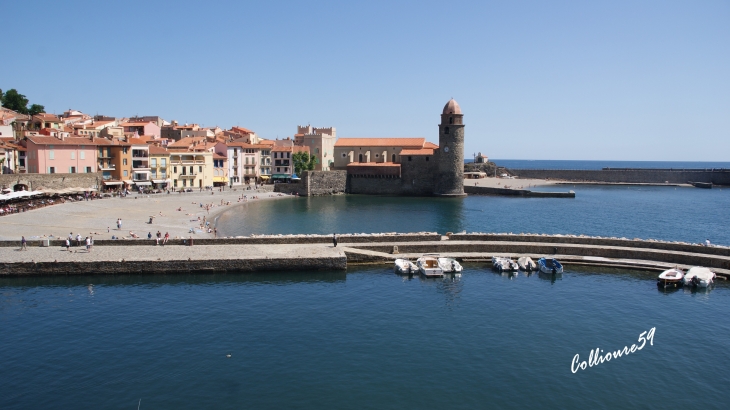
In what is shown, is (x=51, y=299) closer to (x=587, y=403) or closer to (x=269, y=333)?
(x=269, y=333)

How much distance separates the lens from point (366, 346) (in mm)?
19469

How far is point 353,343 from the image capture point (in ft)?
64.7

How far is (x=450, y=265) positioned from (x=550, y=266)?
5213mm

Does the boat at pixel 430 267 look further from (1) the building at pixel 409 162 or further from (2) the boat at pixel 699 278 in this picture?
(1) the building at pixel 409 162

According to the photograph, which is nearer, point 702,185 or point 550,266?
point 550,266

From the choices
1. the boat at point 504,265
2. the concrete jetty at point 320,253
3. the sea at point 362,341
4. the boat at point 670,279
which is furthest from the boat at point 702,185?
the boat at point 504,265

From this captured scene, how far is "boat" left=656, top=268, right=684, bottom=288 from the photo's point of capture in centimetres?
2689

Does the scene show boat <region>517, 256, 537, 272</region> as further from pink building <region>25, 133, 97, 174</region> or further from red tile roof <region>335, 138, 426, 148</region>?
red tile roof <region>335, 138, 426, 148</region>

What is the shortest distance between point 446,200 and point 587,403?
60.9m

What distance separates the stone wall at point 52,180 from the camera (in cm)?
5033

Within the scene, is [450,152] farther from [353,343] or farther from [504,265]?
[353,343]

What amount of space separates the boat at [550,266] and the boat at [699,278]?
19.0ft

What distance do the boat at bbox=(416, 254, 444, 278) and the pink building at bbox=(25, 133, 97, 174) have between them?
45.8 metres

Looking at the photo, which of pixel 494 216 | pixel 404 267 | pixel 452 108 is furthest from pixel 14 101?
pixel 404 267
